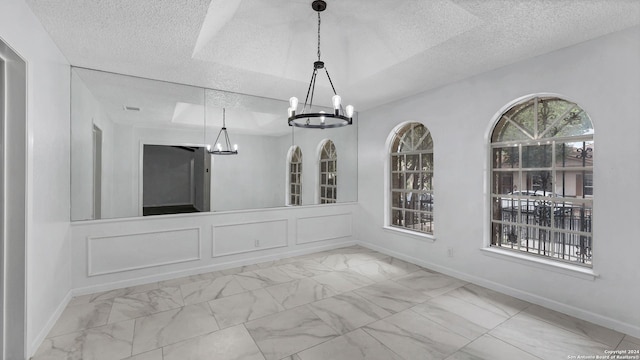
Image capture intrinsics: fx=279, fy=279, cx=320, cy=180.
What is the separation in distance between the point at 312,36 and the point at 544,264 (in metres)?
3.72

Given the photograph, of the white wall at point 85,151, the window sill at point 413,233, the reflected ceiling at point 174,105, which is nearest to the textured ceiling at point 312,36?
the reflected ceiling at point 174,105

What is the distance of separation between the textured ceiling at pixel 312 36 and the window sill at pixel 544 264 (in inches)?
89.4

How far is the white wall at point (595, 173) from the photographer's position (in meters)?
2.55

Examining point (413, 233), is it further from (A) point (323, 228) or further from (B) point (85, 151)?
(B) point (85, 151)

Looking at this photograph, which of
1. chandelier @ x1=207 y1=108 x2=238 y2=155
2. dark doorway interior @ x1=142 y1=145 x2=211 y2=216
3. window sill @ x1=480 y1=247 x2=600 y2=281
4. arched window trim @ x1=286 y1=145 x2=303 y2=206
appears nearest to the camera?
window sill @ x1=480 y1=247 x2=600 y2=281

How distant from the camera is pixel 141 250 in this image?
146 inches

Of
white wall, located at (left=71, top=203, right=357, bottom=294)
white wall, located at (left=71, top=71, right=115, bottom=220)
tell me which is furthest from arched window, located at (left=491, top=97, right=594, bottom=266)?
white wall, located at (left=71, top=71, right=115, bottom=220)

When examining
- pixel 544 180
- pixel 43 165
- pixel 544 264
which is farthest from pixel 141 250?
pixel 544 180

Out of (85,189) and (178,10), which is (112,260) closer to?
(85,189)

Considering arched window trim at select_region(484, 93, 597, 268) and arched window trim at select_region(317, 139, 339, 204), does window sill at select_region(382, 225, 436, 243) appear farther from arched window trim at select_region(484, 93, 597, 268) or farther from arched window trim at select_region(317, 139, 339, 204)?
arched window trim at select_region(317, 139, 339, 204)

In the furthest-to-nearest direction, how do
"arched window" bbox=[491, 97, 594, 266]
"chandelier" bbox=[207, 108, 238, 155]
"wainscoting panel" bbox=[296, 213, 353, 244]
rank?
"wainscoting panel" bbox=[296, 213, 353, 244] < "chandelier" bbox=[207, 108, 238, 155] < "arched window" bbox=[491, 97, 594, 266]

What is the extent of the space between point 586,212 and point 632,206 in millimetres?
420

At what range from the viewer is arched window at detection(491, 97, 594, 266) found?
2947 millimetres

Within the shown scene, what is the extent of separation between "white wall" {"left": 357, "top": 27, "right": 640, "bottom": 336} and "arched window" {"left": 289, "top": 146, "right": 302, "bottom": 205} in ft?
5.96
